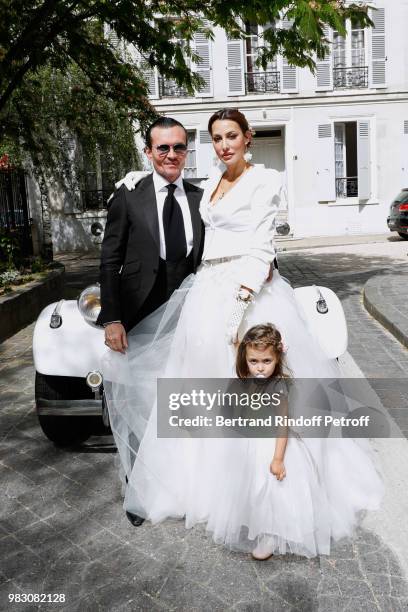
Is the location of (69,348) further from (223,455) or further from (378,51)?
(378,51)

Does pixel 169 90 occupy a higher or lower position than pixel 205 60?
lower

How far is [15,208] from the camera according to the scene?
1094 centimetres

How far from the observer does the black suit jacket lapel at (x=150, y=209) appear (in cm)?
302

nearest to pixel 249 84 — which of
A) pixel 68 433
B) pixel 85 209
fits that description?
pixel 85 209

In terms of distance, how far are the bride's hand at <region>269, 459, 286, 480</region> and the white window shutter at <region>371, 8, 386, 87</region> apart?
21571 millimetres

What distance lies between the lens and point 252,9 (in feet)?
19.9

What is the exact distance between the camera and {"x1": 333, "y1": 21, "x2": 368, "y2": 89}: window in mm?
21188

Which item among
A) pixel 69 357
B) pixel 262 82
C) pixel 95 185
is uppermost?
pixel 262 82

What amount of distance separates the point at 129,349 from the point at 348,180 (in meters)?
20.4

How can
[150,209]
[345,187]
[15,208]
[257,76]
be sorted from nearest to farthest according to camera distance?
[150,209]
[15,208]
[257,76]
[345,187]

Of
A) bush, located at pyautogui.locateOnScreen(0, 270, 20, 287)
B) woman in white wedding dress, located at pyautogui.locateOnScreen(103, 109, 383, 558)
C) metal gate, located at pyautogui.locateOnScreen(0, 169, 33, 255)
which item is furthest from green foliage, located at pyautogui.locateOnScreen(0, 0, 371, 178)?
woman in white wedding dress, located at pyautogui.locateOnScreen(103, 109, 383, 558)

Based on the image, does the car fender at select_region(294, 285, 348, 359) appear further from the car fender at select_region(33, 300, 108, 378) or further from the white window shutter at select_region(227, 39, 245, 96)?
the white window shutter at select_region(227, 39, 245, 96)

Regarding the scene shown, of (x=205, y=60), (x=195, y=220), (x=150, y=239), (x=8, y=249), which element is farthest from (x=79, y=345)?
(x=205, y=60)

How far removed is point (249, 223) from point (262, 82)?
20267mm
